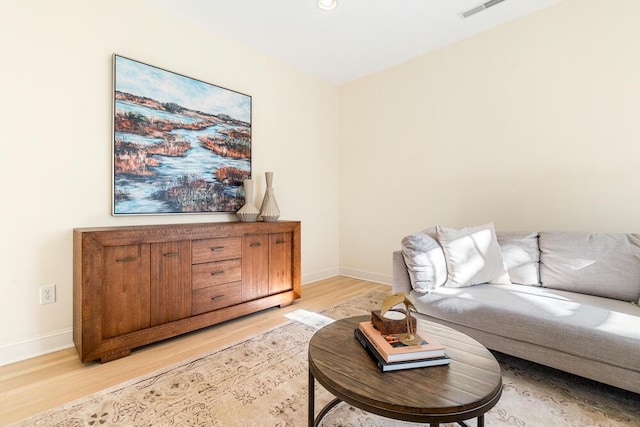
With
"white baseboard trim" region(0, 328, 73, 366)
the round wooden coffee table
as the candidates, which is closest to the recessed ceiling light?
the round wooden coffee table

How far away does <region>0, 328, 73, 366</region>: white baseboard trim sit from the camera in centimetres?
187

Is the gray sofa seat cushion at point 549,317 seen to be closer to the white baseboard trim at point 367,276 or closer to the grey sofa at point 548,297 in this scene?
the grey sofa at point 548,297

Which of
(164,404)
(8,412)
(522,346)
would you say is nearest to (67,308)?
(8,412)

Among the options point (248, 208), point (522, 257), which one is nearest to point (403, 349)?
point (522, 257)

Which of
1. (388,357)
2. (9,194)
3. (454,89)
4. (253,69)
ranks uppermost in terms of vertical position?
(253,69)

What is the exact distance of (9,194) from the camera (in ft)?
6.18

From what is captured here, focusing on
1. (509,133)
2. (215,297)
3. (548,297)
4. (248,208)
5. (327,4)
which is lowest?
(215,297)

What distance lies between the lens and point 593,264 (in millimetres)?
2000

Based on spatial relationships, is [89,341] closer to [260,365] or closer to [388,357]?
[260,365]

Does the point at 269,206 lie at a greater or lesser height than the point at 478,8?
lesser

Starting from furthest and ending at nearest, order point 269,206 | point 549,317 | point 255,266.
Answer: point 269,206, point 255,266, point 549,317

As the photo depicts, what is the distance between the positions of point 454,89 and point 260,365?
3.13 metres

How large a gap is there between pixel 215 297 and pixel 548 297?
2.35 m

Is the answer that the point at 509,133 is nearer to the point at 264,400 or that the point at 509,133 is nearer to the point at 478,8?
the point at 478,8
